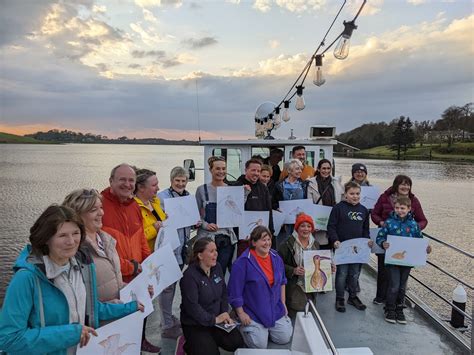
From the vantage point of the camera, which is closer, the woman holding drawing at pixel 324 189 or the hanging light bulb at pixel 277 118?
the woman holding drawing at pixel 324 189

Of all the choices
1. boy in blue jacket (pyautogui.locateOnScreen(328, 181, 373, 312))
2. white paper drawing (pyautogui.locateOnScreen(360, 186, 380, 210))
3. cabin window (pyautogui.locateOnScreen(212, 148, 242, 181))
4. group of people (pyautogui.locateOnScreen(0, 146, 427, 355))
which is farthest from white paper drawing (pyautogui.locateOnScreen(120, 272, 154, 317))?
cabin window (pyautogui.locateOnScreen(212, 148, 242, 181))

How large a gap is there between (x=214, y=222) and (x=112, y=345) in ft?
7.35

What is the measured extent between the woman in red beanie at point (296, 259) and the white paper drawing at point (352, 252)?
1.49 ft

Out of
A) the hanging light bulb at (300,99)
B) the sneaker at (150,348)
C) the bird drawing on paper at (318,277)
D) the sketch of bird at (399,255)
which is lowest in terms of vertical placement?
the sneaker at (150,348)

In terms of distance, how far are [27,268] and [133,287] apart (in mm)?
1009

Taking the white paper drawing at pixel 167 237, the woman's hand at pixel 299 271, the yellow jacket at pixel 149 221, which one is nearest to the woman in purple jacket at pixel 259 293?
the woman's hand at pixel 299 271

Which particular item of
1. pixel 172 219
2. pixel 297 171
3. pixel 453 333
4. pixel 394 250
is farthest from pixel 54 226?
pixel 453 333

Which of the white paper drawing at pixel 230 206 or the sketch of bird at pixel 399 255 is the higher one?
the white paper drawing at pixel 230 206

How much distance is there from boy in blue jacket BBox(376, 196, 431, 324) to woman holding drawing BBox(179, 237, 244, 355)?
208cm

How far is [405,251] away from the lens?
14.1 ft

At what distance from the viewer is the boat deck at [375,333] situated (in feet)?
12.5

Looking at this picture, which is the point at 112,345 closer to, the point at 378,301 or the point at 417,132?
the point at 378,301

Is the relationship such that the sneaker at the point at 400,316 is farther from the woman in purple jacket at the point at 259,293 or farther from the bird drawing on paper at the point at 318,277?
the woman in purple jacket at the point at 259,293

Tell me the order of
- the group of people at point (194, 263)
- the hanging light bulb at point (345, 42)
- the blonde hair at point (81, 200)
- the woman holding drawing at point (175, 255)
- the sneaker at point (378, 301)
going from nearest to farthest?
the group of people at point (194, 263), the blonde hair at point (81, 200), the woman holding drawing at point (175, 255), the sneaker at point (378, 301), the hanging light bulb at point (345, 42)
